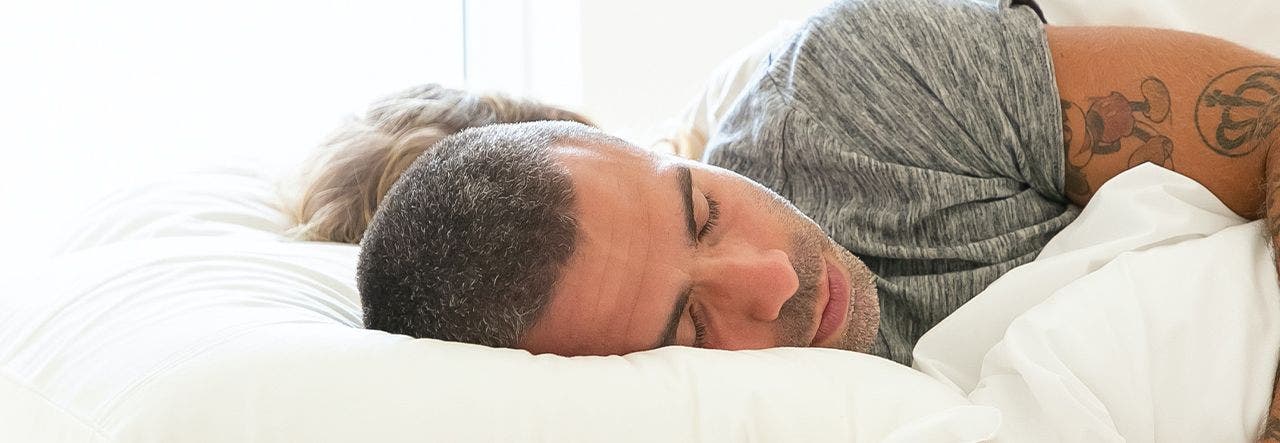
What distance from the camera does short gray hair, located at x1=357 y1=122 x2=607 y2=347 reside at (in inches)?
33.1

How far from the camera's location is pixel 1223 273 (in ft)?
2.99

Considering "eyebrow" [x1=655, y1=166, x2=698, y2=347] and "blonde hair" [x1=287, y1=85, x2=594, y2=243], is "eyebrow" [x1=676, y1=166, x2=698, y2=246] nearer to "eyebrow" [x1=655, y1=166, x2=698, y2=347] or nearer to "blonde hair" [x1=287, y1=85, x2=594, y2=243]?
"eyebrow" [x1=655, y1=166, x2=698, y2=347]

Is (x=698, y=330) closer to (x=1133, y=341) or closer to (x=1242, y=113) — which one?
(x=1133, y=341)

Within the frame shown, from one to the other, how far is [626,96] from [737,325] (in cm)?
134

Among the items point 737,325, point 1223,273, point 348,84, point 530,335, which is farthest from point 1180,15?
point 348,84

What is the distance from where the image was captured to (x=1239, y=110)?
1.06 metres

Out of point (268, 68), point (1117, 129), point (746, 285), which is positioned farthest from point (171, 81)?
point (1117, 129)

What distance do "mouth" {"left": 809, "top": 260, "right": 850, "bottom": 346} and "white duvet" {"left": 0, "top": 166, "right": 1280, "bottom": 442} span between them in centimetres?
8

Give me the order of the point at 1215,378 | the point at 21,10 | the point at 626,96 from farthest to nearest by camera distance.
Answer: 1. the point at 626,96
2. the point at 21,10
3. the point at 1215,378

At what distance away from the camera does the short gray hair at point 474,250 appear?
841 millimetres

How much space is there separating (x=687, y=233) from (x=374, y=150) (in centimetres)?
59

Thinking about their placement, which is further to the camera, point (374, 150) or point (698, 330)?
point (374, 150)

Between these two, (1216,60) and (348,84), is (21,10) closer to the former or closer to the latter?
(348,84)

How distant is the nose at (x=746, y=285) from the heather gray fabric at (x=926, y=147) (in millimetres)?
216
